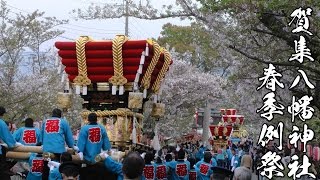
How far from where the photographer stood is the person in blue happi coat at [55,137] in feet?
35.8

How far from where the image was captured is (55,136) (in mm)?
10977

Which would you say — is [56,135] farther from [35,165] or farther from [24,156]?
[35,165]

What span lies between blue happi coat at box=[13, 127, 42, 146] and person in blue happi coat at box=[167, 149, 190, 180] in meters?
3.62

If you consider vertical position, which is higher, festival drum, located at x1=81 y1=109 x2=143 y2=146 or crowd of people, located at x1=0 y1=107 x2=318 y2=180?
festival drum, located at x1=81 y1=109 x2=143 y2=146

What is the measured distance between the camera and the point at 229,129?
24.7 m

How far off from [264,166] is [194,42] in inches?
1306

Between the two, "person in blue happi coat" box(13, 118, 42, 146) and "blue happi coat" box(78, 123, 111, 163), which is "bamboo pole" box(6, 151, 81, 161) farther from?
"person in blue happi coat" box(13, 118, 42, 146)

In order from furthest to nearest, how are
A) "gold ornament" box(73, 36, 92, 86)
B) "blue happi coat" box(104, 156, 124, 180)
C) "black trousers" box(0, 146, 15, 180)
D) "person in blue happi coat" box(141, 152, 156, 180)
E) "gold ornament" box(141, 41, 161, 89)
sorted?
"person in blue happi coat" box(141, 152, 156, 180), "gold ornament" box(141, 41, 161, 89), "gold ornament" box(73, 36, 92, 86), "blue happi coat" box(104, 156, 124, 180), "black trousers" box(0, 146, 15, 180)

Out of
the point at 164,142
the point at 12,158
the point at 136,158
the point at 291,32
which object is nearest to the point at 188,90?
the point at 164,142

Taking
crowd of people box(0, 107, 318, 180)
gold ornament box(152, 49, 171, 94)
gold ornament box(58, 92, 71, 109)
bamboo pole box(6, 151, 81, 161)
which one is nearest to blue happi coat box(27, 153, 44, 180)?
crowd of people box(0, 107, 318, 180)

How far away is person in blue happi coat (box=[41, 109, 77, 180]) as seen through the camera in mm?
10914

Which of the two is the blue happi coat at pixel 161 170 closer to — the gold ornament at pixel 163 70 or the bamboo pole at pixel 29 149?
the gold ornament at pixel 163 70

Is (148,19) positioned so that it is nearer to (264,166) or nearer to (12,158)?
(264,166)

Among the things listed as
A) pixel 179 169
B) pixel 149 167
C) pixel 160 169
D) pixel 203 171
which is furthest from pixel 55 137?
pixel 203 171
